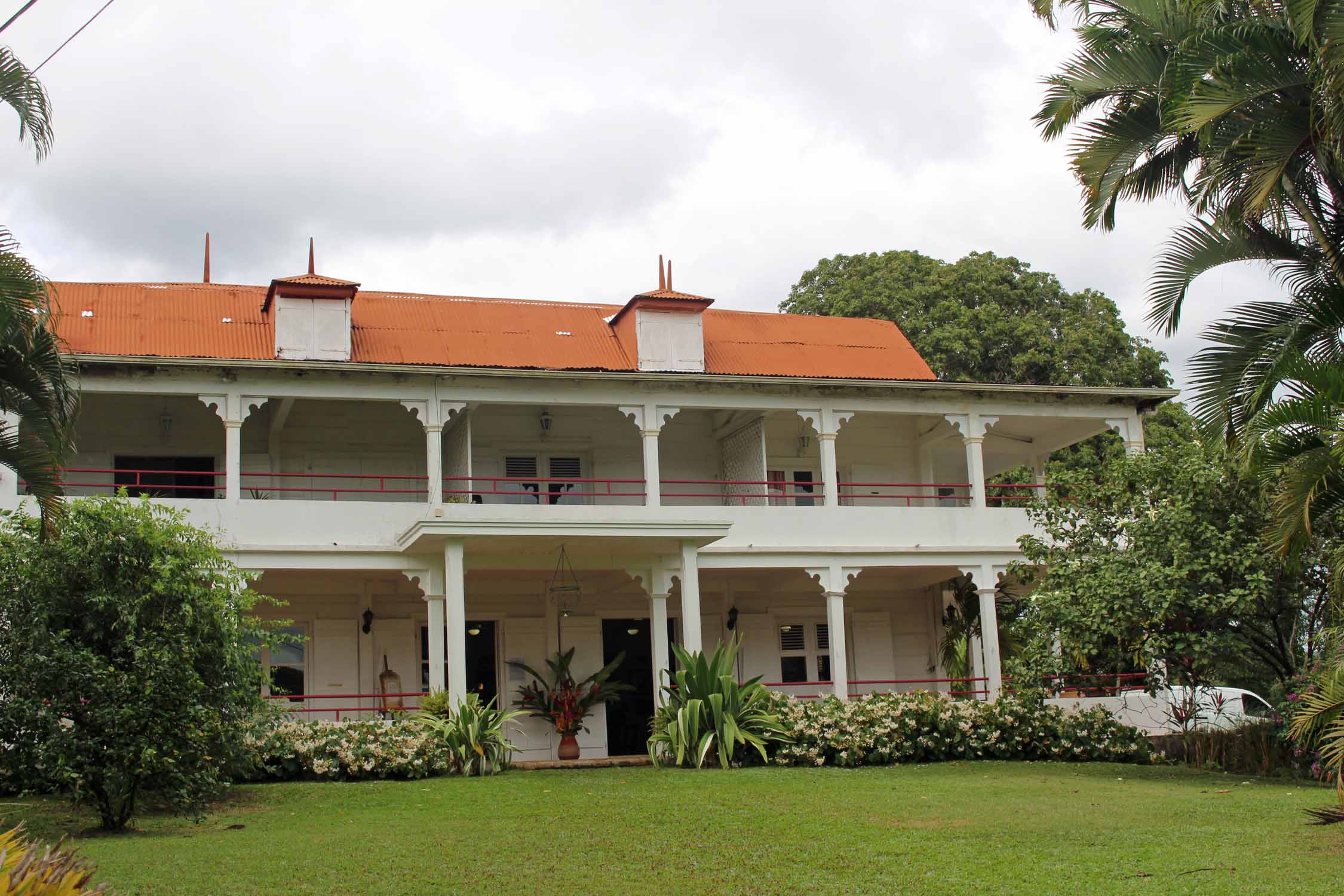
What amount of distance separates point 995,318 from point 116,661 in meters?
28.2

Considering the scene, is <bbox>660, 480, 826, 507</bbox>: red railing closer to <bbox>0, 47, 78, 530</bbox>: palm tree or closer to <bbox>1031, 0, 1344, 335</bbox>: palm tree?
<bbox>1031, 0, 1344, 335</bbox>: palm tree

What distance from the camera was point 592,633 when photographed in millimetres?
23297

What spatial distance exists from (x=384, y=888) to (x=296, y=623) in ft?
44.4

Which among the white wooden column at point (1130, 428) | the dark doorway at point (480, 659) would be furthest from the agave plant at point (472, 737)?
the white wooden column at point (1130, 428)

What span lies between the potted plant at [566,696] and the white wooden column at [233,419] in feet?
17.1

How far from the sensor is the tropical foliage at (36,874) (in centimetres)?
479

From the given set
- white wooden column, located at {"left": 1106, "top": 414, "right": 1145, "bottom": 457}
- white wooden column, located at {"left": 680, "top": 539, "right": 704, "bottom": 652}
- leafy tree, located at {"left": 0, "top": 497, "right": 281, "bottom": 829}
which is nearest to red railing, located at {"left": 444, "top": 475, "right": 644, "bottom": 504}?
white wooden column, located at {"left": 680, "top": 539, "right": 704, "bottom": 652}

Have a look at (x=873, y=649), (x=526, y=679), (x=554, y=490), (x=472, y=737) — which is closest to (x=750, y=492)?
(x=554, y=490)

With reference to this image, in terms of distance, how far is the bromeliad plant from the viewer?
21.3m

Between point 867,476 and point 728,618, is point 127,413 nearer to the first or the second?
point 728,618

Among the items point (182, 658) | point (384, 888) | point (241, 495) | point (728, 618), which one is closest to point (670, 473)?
point (728, 618)

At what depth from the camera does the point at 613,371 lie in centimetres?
2111

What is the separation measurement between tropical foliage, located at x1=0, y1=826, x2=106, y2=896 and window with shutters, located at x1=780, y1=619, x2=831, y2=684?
65.5 ft

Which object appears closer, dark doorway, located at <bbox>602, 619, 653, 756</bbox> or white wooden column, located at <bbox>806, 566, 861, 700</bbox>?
white wooden column, located at <bbox>806, 566, 861, 700</bbox>
